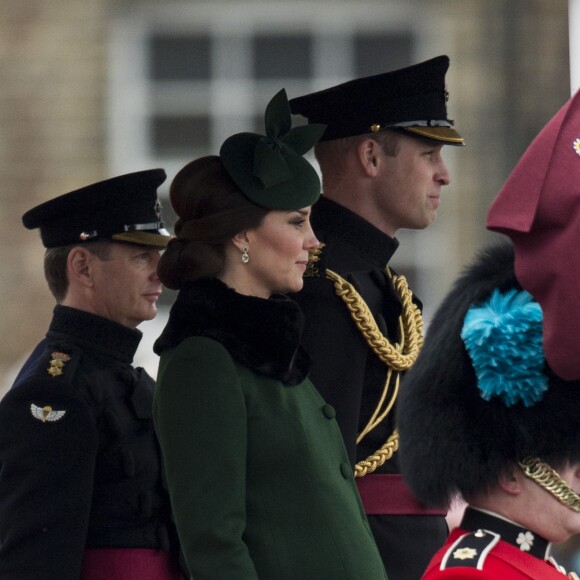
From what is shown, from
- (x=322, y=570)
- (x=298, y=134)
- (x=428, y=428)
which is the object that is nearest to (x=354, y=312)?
(x=298, y=134)

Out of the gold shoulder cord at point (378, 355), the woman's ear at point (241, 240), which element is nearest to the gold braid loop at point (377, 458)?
the gold shoulder cord at point (378, 355)

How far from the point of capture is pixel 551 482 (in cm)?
279

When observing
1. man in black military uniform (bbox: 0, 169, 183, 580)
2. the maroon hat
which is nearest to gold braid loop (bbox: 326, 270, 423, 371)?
man in black military uniform (bbox: 0, 169, 183, 580)

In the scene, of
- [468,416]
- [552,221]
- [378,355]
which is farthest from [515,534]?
[378,355]

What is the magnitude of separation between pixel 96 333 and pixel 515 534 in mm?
1614

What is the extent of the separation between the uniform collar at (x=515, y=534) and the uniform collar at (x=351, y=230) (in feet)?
4.06

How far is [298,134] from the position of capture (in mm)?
3662

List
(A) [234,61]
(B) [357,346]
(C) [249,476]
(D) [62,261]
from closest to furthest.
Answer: (C) [249,476], (B) [357,346], (D) [62,261], (A) [234,61]

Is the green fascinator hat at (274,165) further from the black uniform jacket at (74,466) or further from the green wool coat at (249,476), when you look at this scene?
the black uniform jacket at (74,466)

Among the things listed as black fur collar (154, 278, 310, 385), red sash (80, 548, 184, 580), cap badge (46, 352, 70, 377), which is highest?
black fur collar (154, 278, 310, 385)

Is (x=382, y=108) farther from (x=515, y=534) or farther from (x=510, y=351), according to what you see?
(x=515, y=534)

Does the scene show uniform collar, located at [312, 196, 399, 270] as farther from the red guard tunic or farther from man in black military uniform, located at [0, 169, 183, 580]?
the red guard tunic

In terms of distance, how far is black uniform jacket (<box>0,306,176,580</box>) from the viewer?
149 inches

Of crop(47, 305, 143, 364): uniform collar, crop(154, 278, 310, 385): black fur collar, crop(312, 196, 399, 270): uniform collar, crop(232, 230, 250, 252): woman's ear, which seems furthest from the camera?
crop(47, 305, 143, 364): uniform collar
